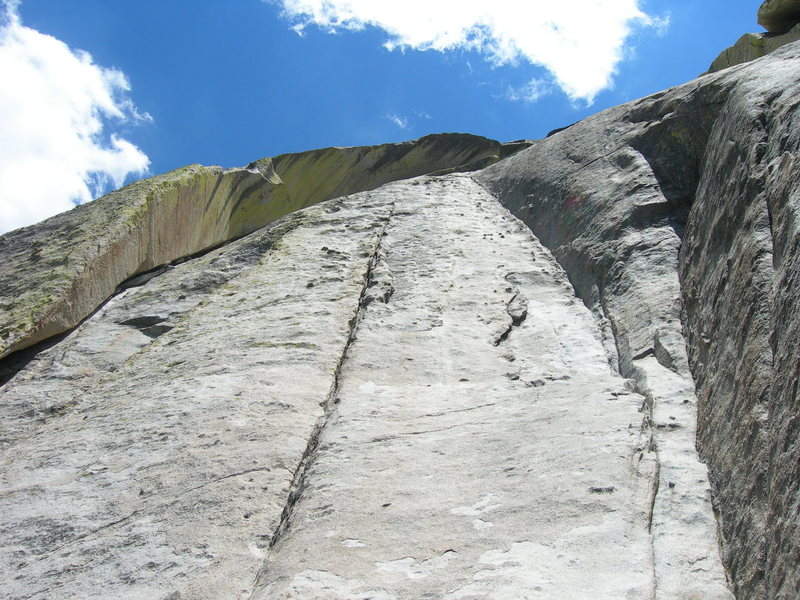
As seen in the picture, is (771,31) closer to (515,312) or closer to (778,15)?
(778,15)

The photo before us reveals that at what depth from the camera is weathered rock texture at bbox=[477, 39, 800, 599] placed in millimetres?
3906

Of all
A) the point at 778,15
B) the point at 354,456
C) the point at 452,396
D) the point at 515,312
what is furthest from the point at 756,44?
the point at 354,456

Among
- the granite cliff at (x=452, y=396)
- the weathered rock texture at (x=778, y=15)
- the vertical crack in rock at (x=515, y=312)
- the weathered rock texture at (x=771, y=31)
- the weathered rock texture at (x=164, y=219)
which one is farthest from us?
the weathered rock texture at (x=778, y=15)

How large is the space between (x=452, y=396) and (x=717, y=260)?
89.8 inches

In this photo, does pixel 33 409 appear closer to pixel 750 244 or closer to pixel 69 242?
pixel 69 242

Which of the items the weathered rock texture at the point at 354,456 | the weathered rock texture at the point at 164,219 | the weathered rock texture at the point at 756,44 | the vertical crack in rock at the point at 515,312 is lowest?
the weathered rock texture at the point at 354,456

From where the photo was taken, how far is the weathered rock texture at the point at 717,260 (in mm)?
3906

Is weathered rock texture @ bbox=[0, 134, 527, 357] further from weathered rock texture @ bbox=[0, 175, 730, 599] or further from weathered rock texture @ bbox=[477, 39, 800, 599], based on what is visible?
weathered rock texture @ bbox=[477, 39, 800, 599]

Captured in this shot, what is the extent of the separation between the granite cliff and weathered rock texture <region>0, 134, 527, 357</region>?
0.08m

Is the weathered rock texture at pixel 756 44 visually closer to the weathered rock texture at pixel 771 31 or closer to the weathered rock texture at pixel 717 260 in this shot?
the weathered rock texture at pixel 771 31

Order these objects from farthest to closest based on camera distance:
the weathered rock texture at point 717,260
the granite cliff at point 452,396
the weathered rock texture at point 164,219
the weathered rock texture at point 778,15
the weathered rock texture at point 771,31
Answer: the weathered rock texture at point 778,15
the weathered rock texture at point 771,31
the weathered rock texture at point 164,219
the granite cliff at point 452,396
the weathered rock texture at point 717,260

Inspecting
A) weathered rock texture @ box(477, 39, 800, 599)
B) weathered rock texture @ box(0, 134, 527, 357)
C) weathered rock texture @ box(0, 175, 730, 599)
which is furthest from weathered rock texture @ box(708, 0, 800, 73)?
weathered rock texture @ box(0, 175, 730, 599)

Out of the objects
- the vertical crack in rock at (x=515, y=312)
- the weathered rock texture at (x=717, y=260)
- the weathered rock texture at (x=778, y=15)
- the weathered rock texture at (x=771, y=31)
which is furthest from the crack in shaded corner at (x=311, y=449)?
the weathered rock texture at (x=778, y=15)

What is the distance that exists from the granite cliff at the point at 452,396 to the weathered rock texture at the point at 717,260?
0.03m
